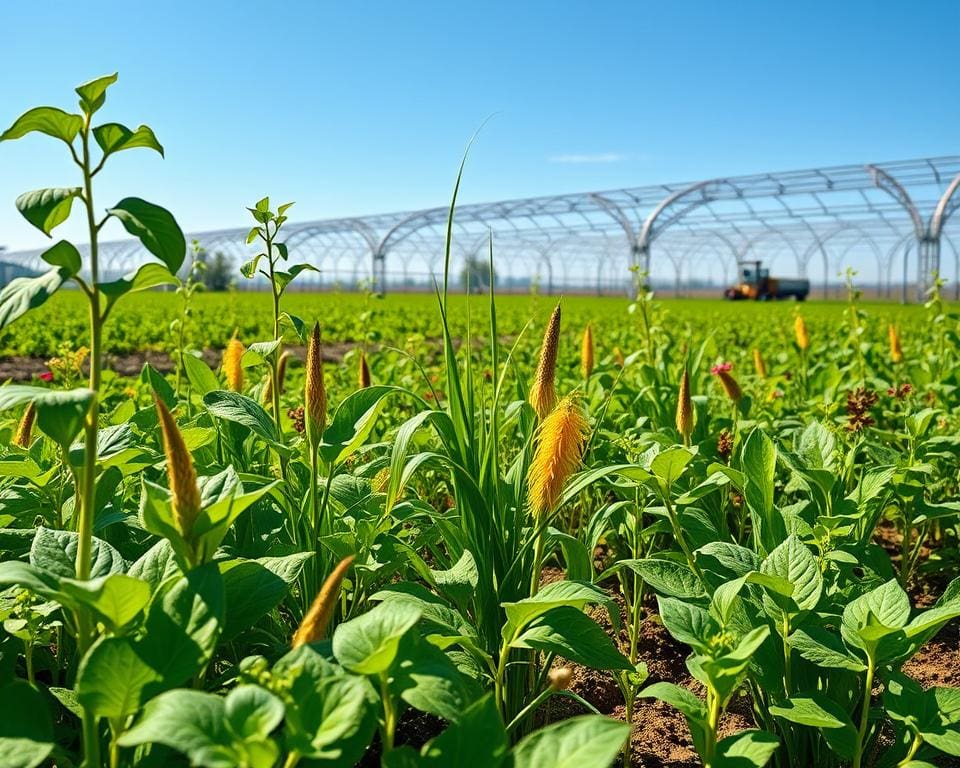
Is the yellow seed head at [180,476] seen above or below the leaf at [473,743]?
above

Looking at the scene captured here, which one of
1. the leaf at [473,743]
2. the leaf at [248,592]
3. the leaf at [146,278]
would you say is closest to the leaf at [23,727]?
the leaf at [248,592]

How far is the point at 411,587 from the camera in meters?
1.51

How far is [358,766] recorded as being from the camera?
1.55m

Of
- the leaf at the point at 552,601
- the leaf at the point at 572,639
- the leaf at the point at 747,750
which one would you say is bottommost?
the leaf at the point at 747,750

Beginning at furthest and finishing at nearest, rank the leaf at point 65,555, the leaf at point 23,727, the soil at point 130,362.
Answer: the soil at point 130,362 → the leaf at point 65,555 → the leaf at point 23,727

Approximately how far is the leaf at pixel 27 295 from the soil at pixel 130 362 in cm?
716

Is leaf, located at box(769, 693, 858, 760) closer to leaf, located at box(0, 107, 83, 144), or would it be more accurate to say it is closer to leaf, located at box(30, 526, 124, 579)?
leaf, located at box(30, 526, 124, 579)

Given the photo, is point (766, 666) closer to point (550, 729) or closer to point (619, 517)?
point (550, 729)

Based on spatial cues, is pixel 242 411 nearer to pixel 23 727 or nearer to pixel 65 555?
pixel 65 555

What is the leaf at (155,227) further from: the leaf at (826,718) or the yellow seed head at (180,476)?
the leaf at (826,718)

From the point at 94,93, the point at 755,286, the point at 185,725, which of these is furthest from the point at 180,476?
the point at 755,286

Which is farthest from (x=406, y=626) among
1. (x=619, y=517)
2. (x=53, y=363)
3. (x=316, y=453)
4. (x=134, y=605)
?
(x=53, y=363)

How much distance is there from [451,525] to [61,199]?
3.30 ft

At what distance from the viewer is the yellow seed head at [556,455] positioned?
140 centimetres
